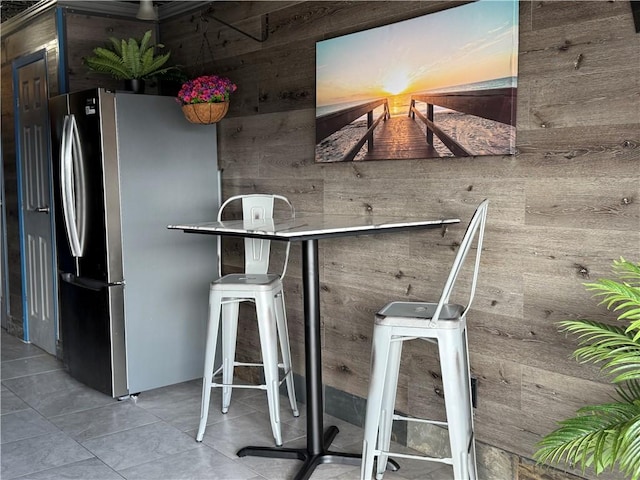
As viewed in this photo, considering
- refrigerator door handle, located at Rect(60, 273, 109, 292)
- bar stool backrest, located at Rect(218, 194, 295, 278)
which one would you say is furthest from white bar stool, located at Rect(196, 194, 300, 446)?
refrigerator door handle, located at Rect(60, 273, 109, 292)

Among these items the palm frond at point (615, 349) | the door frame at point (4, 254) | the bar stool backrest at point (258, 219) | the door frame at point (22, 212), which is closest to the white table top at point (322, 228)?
the bar stool backrest at point (258, 219)

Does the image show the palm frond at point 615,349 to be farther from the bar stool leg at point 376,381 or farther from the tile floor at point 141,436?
the tile floor at point 141,436

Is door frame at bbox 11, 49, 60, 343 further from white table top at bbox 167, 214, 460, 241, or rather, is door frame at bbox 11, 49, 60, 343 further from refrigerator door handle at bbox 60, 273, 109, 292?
white table top at bbox 167, 214, 460, 241

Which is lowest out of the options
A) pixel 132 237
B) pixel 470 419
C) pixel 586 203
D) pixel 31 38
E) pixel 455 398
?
pixel 470 419

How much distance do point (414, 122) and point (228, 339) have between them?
4.82 feet

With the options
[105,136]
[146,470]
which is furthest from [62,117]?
[146,470]

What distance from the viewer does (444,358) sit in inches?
Result: 98.4

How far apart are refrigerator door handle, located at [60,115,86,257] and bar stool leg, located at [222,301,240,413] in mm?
1049

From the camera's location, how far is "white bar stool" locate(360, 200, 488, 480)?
249 cm

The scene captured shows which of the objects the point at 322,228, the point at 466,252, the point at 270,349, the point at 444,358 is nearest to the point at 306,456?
the point at 270,349

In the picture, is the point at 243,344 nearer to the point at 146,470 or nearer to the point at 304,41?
the point at 146,470

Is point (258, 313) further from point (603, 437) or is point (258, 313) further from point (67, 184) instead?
point (603, 437)

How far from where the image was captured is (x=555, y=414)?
103 inches

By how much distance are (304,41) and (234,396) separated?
1989 millimetres
